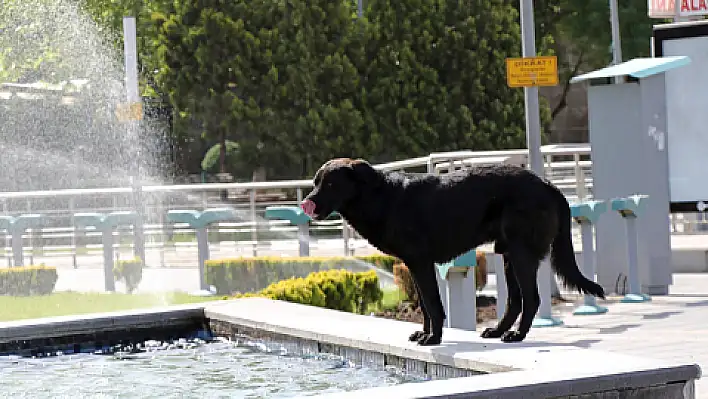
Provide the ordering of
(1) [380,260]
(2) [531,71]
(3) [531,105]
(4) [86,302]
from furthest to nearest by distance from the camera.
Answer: (1) [380,260] < (4) [86,302] < (3) [531,105] < (2) [531,71]

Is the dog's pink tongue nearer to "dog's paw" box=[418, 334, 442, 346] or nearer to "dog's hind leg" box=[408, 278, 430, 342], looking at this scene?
"dog's hind leg" box=[408, 278, 430, 342]

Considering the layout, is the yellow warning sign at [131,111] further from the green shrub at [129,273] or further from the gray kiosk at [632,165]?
the gray kiosk at [632,165]

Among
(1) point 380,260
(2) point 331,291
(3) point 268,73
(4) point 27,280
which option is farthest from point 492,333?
(3) point 268,73

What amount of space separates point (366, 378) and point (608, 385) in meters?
1.91

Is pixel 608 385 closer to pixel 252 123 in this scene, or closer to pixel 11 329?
pixel 11 329

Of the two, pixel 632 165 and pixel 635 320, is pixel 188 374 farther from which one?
pixel 632 165

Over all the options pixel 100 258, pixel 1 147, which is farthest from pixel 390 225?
pixel 1 147

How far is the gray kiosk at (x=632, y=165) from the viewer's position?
46.9 ft

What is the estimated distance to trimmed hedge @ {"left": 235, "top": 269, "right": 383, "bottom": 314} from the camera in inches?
420

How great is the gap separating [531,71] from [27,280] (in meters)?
6.66

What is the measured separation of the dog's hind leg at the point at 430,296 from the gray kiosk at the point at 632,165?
771 centimetres

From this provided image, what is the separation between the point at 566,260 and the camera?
286 inches

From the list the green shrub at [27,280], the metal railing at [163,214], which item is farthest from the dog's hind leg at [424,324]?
the metal railing at [163,214]

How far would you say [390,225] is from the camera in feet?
22.6
